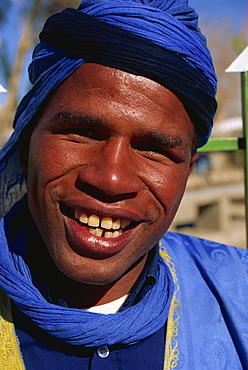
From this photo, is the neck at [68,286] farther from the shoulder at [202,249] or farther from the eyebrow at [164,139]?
the eyebrow at [164,139]

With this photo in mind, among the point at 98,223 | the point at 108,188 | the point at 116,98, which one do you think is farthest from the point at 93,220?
the point at 116,98

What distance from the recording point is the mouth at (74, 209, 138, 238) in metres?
1.51

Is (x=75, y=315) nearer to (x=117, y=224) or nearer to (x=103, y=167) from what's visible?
(x=117, y=224)

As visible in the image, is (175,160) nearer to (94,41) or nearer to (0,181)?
(94,41)

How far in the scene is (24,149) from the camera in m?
1.79

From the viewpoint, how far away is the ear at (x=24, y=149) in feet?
5.73

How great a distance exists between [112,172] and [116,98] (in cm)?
24

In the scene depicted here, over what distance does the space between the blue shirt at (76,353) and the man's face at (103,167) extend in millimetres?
275

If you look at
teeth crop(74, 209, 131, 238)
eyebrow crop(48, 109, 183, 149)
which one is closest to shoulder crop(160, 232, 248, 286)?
teeth crop(74, 209, 131, 238)

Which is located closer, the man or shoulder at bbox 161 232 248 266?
the man

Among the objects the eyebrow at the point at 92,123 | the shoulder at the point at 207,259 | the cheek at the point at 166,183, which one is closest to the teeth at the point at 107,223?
the cheek at the point at 166,183

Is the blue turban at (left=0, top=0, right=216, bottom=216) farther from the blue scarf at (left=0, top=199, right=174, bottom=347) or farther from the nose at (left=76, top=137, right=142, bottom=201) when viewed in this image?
the blue scarf at (left=0, top=199, right=174, bottom=347)

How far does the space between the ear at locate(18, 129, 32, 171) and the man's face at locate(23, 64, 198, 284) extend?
165 millimetres

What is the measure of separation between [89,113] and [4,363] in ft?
2.90
